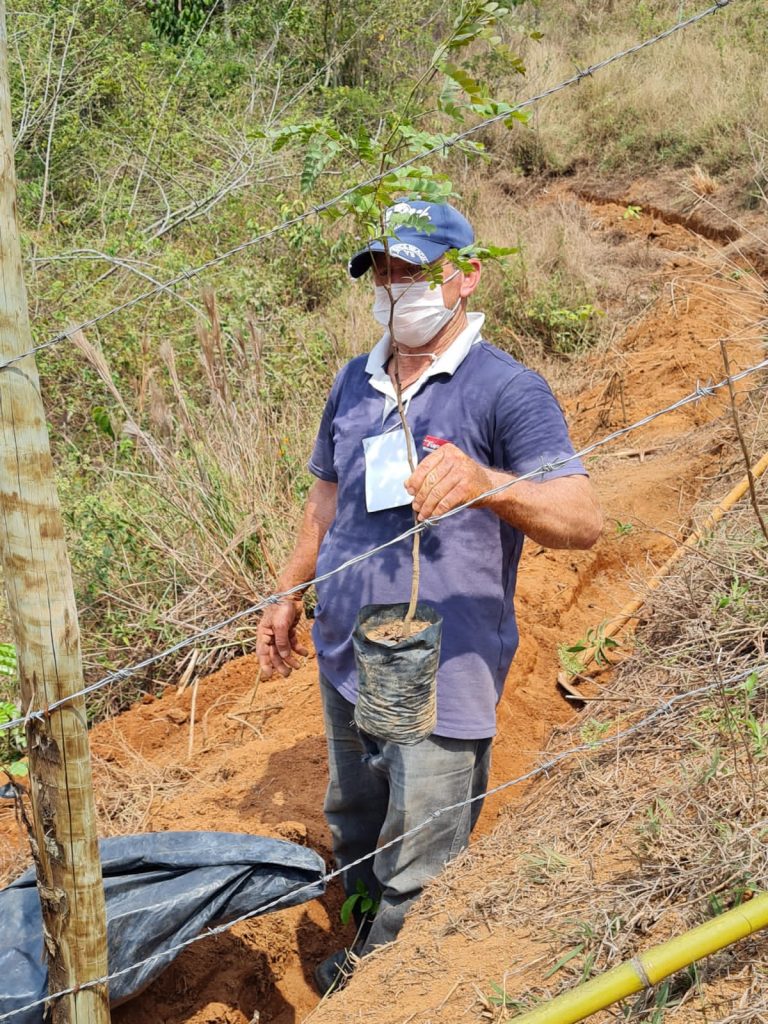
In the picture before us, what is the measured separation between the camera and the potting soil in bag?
227cm

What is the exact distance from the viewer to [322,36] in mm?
12164

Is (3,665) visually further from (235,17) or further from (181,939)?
(235,17)

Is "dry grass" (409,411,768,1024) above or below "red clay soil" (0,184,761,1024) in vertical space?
above

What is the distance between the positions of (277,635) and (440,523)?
0.77 m

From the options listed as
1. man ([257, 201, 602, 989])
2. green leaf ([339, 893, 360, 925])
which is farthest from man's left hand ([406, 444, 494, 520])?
green leaf ([339, 893, 360, 925])

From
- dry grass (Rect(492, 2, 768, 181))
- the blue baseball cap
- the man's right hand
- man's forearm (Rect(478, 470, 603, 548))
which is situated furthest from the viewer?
dry grass (Rect(492, 2, 768, 181))

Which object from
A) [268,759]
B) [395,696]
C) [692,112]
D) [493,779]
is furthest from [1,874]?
[692,112]

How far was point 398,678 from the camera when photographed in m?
2.28

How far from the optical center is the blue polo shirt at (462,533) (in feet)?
8.62

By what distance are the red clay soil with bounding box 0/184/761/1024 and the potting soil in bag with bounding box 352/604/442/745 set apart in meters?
0.65

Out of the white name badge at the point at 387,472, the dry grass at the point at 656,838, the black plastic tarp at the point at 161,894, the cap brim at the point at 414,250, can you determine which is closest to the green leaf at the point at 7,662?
the black plastic tarp at the point at 161,894

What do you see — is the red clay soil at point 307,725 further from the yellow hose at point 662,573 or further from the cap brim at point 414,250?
the cap brim at point 414,250

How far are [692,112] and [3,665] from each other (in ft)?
34.6

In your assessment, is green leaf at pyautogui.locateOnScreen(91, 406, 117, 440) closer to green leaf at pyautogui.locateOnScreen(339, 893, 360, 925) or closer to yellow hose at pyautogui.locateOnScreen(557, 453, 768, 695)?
yellow hose at pyautogui.locateOnScreen(557, 453, 768, 695)
